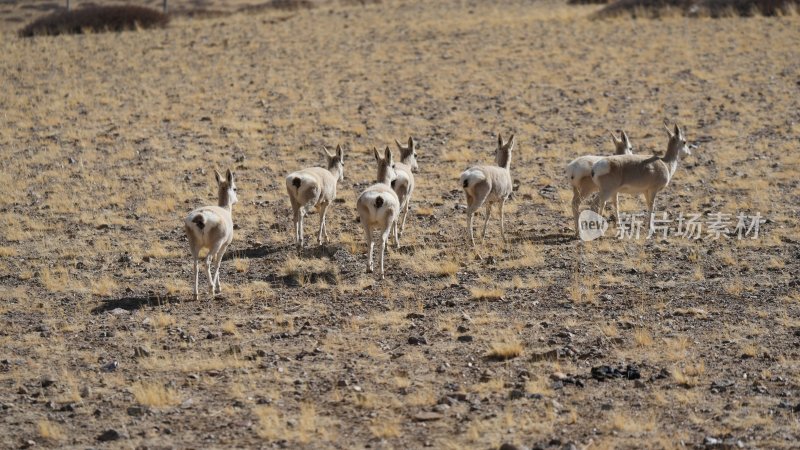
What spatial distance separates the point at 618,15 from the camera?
43469mm

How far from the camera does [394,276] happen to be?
15.2 metres

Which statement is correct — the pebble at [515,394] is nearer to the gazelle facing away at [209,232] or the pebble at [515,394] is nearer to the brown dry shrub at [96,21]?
the gazelle facing away at [209,232]

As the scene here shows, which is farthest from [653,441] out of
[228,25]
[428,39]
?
[228,25]

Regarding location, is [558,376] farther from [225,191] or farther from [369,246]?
[225,191]

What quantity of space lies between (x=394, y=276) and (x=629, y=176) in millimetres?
4455

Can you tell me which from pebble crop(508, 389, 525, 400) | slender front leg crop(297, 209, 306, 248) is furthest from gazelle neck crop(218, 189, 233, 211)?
pebble crop(508, 389, 525, 400)

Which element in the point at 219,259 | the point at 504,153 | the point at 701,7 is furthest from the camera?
the point at 701,7

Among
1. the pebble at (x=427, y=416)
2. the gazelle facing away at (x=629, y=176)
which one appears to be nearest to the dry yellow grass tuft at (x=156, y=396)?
the pebble at (x=427, y=416)

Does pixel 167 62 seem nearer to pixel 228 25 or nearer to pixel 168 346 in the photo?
pixel 228 25

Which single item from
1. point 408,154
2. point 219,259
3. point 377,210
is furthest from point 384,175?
point 219,259

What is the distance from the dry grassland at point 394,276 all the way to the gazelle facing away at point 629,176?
828mm

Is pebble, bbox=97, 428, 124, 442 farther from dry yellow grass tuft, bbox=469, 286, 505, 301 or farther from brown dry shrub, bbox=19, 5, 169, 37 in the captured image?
brown dry shrub, bbox=19, 5, 169, 37

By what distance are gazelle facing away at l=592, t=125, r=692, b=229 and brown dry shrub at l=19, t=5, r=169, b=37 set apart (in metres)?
31.0

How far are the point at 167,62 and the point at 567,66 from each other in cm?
1357
